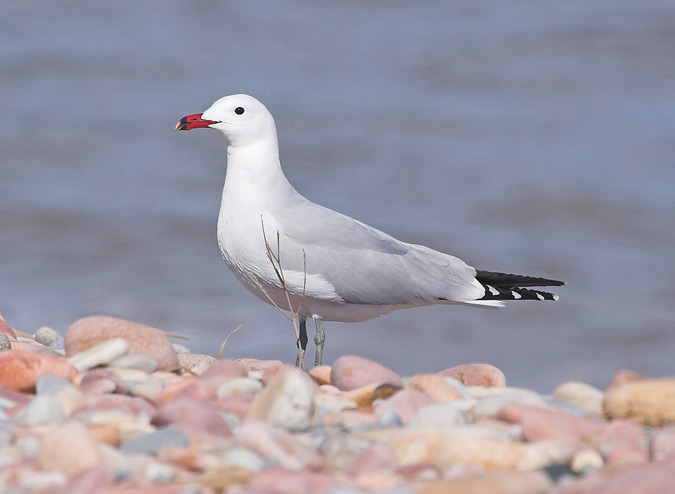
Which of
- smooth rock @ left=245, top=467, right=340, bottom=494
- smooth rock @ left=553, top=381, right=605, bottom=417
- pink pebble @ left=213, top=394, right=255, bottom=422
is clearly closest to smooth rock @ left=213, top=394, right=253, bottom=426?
pink pebble @ left=213, top=394, right=255, bottom=422

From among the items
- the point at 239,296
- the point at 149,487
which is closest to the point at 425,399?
the point at 149,487

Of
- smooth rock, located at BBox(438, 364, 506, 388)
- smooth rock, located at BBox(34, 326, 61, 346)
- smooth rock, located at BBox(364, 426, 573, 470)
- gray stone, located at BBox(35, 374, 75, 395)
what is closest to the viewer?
smooth rock, located at BBox(364, 426, 573, 470)

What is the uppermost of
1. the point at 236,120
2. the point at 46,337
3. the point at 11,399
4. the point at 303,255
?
the point at 236,120

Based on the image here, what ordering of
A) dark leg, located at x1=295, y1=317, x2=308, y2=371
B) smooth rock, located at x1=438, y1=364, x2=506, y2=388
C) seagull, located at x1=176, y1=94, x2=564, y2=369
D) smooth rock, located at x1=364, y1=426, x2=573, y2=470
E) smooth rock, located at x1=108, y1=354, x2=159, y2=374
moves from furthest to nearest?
seagull, located at x1=176, y1=94, x2=564, y2=369
dark leg, located at x1=295, y1=317, x2=308, y2=371
smooth rock, located at x1=438, y1=364, x2=506, y2=388
smooth rock, located at x1=108, y1=354, x2=159, y2=374
smooth rock, located at x1=364, y1=426, x2=573, y2=470

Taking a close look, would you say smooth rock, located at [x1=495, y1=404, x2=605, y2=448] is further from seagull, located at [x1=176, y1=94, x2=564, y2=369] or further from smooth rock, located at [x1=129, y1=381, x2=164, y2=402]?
seagull, located at [x1=176, y1=94, x2=564, y2=369]

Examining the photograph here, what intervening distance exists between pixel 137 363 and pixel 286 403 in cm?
87

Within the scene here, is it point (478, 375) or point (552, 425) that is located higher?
point (552, 425)

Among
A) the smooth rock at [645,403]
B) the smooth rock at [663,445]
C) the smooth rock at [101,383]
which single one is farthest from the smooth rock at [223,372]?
the smooth rock at [663,445]

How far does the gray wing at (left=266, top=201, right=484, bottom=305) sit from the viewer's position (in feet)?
15.3

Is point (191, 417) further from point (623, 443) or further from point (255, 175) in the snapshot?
point (255, 175)

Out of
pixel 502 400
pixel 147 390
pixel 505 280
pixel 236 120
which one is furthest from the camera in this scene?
pixel 505 280

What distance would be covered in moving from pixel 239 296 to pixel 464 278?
2540 millimetres

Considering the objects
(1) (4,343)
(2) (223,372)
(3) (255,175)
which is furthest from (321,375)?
(3) (255,175)

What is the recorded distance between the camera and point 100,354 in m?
3.52
